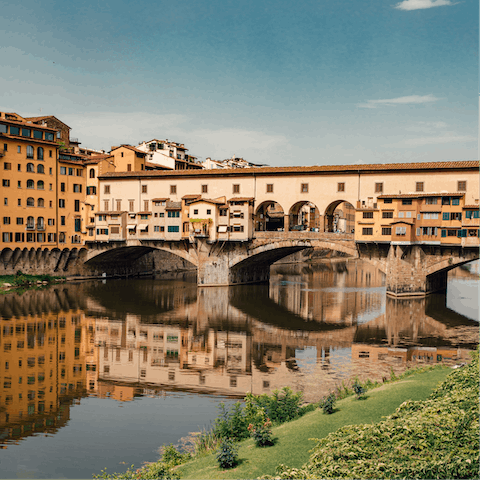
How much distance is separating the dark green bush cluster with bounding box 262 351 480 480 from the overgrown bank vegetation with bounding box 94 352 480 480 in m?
0.01

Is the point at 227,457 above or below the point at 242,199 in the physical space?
below

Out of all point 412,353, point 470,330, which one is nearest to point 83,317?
point 412,353

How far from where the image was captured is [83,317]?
36.8m

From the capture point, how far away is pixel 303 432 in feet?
42.8

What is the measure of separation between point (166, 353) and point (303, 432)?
51.8 ft

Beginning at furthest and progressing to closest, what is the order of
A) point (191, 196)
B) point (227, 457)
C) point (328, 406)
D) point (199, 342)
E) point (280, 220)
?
point (280, 220)
point (191, 196)
point (199, 342)
point (328, 406)
point (227, 457)

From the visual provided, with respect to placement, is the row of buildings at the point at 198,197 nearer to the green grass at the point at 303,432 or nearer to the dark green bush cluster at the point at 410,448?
the green grass at the point at 303,432

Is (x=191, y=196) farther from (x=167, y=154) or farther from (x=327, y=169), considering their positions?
(x=167, y=154)

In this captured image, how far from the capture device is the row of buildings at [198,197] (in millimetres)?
44625

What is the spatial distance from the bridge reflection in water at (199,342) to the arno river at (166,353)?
9 centimetres

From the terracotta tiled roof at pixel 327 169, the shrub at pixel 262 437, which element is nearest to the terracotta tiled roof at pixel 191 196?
the terracotta tiled roof at pixel 327 169

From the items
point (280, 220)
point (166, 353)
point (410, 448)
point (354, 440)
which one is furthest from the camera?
point (280, 220)

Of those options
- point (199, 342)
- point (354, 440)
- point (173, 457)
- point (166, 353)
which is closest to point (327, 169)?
point (199, 342)

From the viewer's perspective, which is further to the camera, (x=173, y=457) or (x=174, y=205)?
(x=174, y=205)
